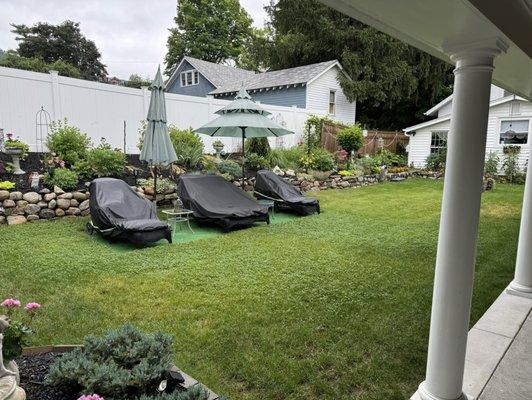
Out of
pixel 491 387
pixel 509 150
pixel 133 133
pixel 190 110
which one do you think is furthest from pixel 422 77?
pixel 491 387

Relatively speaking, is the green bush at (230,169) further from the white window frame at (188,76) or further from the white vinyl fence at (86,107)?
the white window frame at (188,76)

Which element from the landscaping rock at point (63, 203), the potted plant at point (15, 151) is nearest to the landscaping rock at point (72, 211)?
the landscaping rock at point (63, 203)

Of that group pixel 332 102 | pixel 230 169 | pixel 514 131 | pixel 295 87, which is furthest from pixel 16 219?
pixel 514 131

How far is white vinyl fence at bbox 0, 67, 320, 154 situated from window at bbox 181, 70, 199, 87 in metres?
12.2

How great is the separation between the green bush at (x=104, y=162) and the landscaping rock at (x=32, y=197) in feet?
4.24

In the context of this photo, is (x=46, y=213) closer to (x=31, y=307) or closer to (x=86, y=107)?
(x=86, y=107)

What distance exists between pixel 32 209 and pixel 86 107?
3796 millimetres

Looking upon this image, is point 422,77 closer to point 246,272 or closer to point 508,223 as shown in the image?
point 508,223

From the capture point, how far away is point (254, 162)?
11.2 metres

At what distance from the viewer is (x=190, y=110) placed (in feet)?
37.8

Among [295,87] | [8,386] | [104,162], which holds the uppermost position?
[295,87]

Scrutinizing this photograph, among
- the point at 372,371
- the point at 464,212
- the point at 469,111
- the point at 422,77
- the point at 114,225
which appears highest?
the point at 422,77

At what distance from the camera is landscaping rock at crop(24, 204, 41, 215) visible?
6703 millimetres

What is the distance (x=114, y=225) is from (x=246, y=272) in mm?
2395
